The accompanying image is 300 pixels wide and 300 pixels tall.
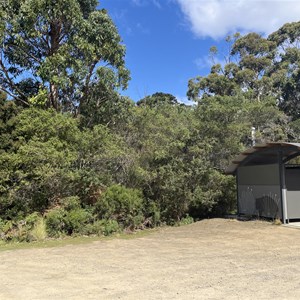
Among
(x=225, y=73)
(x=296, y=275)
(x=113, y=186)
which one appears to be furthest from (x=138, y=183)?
(x=225, y=73)

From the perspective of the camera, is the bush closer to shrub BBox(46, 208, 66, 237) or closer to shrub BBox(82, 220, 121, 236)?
shrub BBox(82, 220, 121, 236)

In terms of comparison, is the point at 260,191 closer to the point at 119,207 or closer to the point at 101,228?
the point at 119,207

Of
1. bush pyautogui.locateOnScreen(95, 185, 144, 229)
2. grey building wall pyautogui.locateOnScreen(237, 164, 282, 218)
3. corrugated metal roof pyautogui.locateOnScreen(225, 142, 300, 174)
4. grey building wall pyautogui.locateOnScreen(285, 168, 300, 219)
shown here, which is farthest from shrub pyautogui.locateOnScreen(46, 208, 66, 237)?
grey building wall pyautogui.locateOnScreen(285, 168, 300, 219)

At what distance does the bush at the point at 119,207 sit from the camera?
16141mm

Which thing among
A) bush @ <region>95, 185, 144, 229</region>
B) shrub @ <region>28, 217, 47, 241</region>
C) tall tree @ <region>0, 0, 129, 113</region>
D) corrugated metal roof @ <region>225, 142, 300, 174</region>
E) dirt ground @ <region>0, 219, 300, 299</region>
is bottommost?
dirt ground @ <region>0, 219, 300, 299</region>

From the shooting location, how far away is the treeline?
15.5m

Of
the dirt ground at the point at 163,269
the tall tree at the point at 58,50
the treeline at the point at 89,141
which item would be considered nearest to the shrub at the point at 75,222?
the treeline at the point at 89,141

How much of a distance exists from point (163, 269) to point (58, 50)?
39.9ft

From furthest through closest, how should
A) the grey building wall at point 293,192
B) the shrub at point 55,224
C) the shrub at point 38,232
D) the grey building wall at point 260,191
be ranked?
1. the grey building wall at point 260,191
2. the grey building wall at point 293,192
3. the shrub at point 55,224
4. the shrub at point 38,232

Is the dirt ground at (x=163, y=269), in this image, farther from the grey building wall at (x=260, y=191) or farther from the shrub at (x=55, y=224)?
the grey building wall at (x=260, y=191)

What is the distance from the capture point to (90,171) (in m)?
16.4

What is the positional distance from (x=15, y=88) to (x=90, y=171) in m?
5.97

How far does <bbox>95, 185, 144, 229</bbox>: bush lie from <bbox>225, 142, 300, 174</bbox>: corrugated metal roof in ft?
15.7

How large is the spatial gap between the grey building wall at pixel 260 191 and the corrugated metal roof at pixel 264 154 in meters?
0.36
